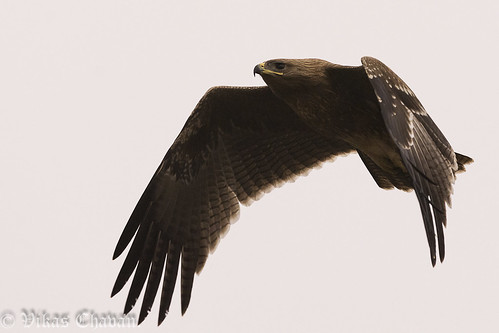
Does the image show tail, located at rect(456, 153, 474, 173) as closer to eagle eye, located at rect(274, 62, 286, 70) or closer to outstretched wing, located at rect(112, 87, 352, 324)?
outstretched wing, located at rect(112, 87, 352, 324)

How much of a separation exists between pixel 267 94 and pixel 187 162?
4.17 ft

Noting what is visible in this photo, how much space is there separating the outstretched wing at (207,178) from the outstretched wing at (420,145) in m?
1.98

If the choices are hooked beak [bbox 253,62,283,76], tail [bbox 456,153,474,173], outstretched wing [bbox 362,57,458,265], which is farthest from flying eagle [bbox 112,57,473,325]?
outstretched wing [bbox 362,57,458,265]

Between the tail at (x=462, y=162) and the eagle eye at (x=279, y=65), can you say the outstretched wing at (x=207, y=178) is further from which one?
the tail at (x=462, y=162)

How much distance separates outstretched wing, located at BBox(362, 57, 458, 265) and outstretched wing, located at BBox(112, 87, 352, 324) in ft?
6.51

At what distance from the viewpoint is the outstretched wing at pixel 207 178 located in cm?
1184

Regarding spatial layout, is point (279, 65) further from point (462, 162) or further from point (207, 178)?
point (462, 162)

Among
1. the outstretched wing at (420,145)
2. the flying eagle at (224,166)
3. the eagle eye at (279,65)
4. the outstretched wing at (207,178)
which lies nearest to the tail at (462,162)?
the flying eagle at (224,166)

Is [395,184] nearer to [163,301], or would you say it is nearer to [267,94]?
[267,94]

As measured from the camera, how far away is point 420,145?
9.78 meters

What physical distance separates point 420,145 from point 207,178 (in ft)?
10.4

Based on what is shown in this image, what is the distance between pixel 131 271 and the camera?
465 inches

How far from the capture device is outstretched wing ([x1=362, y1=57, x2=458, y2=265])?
30.5ft

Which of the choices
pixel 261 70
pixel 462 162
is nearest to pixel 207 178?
pixel 261 70
